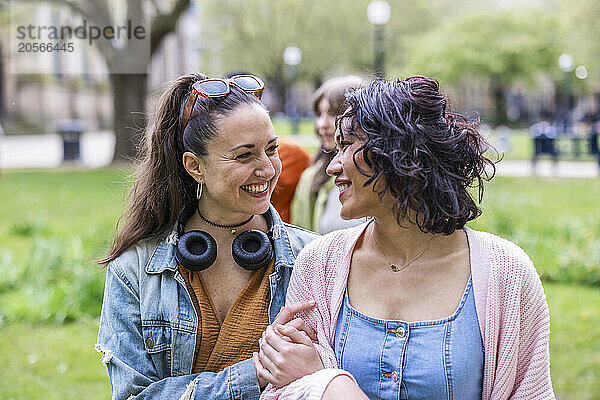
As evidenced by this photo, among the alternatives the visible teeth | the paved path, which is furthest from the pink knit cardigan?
the paved path

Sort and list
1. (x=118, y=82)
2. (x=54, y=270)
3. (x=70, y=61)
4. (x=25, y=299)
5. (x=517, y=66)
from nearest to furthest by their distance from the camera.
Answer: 1. (x=25, y=299)
2. (x=54, y=270)
3. (x=118, y=82)
4. (x=517, y=66)
5. (x=70, y=61)

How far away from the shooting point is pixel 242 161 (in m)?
2.57

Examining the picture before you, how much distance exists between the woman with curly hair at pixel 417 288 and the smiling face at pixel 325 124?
156cm

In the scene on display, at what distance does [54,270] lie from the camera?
798cm

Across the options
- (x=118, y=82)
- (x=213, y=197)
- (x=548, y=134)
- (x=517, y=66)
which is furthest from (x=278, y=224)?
(x=517, y=66)

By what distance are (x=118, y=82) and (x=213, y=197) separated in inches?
619

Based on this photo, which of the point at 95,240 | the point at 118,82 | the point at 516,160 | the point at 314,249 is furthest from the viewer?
the point at 516,160

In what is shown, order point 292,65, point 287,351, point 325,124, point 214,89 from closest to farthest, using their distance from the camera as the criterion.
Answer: point 287,351, point 214,89, point 325,124, point 292,65

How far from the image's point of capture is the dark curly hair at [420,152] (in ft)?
7.23

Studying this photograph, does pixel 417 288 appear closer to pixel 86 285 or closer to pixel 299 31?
pixel 86 285

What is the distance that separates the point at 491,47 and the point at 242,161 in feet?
116

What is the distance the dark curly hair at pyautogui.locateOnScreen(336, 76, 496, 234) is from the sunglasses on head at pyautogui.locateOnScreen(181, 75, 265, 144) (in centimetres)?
57

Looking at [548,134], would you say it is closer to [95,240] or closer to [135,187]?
[95,240]

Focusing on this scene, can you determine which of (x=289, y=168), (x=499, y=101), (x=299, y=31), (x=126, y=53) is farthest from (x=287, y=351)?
(x=499, y=101)
